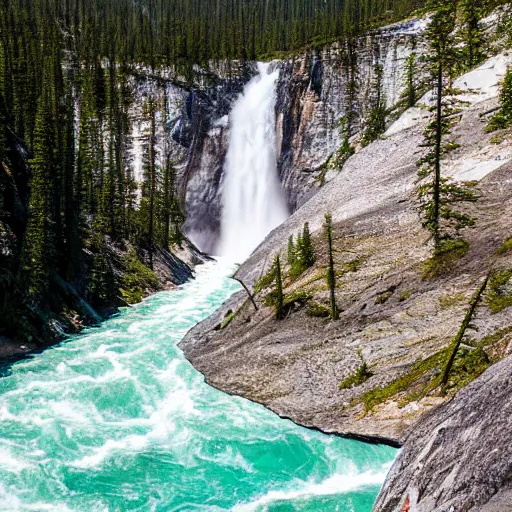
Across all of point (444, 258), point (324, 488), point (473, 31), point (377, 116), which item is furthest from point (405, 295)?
point (377, 116)

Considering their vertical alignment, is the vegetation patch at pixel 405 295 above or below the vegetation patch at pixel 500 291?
below

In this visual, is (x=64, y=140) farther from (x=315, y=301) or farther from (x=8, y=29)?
(x=8, y=29)

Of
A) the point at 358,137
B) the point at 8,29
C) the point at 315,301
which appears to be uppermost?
the point at 8,29

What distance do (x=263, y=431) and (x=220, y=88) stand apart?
253ft

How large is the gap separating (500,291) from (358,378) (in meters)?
6.16

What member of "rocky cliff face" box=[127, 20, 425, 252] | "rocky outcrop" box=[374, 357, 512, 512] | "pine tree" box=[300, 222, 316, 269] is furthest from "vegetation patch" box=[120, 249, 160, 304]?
"rocky outcrop" box=[374, 357, 512, 512]

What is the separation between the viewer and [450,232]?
23.9 m

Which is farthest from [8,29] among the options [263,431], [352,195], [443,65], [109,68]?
[263,431]

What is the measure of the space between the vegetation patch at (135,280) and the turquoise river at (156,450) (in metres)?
15.3

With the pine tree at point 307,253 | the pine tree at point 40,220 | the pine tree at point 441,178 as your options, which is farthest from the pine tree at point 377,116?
the pine tree at point 40,220

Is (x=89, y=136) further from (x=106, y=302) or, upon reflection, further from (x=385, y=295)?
(x=385, y=295)

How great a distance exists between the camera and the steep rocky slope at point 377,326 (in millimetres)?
16844

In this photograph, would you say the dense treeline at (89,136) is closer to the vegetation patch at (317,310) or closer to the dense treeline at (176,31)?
the dense treeline at (176,31)

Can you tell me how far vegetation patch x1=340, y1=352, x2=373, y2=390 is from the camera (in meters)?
18.5
